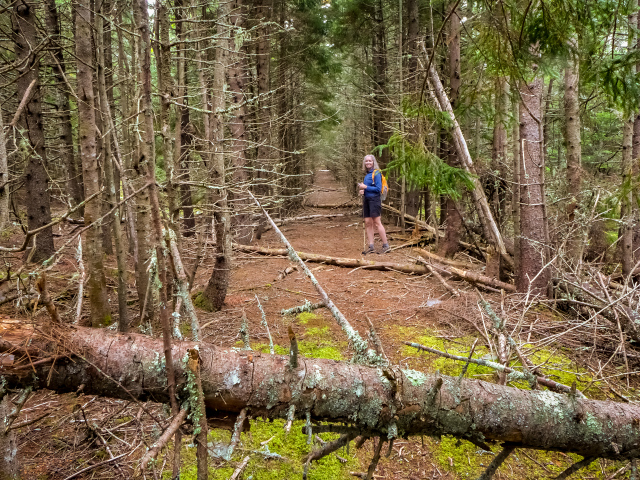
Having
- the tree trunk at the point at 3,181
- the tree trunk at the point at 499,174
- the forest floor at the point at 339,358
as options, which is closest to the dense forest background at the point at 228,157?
the tree trunk at the point at 3,181

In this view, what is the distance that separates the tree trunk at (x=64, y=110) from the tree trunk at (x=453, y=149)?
21.8 ft

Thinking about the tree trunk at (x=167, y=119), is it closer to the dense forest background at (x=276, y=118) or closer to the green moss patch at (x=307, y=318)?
the dense forest background at (x=276, y=118)

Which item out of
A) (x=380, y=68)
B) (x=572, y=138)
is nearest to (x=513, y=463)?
(x=572, y=138)

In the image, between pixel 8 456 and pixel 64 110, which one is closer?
pixel 8 456

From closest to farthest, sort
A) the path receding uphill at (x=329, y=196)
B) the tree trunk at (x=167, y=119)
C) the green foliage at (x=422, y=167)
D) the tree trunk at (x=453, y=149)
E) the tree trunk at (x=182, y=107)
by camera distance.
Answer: the tree trunk at (x=167, y=119) < the tree trunk at (x=182, y=107) < the green foliage at (x=422, y=167) < the tree trunk at (x=453, y=149) < the path receding uphill at (x=329, y=196)

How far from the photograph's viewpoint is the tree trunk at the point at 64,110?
5.90m

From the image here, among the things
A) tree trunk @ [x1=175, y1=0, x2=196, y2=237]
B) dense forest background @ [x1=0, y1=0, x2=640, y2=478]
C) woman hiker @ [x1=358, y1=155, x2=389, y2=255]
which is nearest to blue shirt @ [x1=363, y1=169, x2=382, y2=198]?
woman hiker @ [x1=358, y1=155, x2=389, y2=255]

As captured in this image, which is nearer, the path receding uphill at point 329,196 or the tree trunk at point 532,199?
the tree trunk at point 532,199

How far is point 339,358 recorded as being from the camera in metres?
4.09

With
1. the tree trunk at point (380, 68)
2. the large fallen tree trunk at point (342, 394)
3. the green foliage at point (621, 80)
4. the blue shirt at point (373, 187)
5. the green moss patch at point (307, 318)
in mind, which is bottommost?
the green moss patch at point (307, 318)

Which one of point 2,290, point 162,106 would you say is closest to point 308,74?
point 162,106

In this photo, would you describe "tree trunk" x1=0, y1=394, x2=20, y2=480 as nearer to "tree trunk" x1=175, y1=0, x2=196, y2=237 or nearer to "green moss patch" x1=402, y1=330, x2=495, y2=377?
"tree trunk" x1=175, y1=0, x2=196, y2=237

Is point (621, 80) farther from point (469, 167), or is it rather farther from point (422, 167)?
point (469, 167)

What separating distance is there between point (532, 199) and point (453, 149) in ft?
9.89
